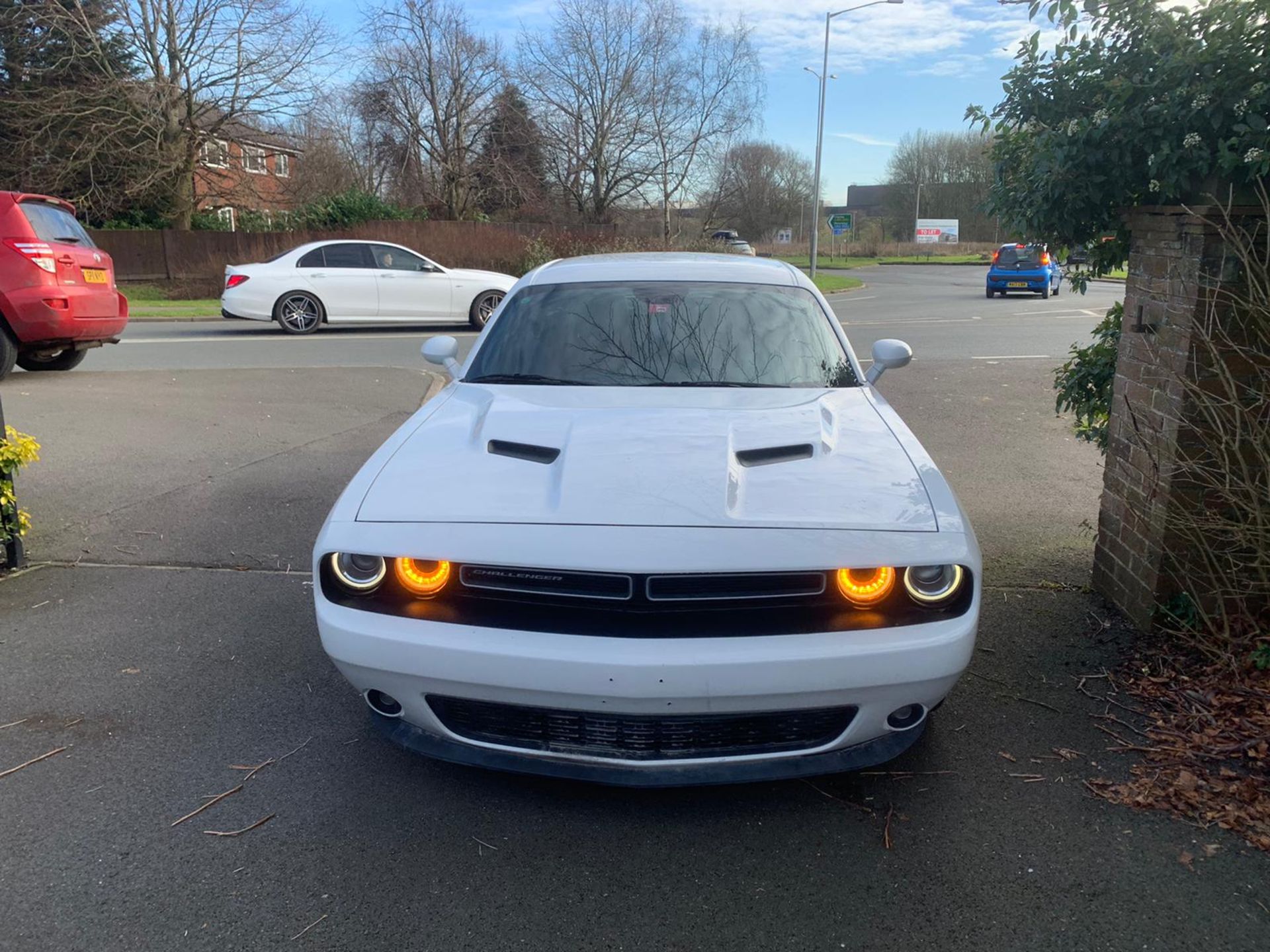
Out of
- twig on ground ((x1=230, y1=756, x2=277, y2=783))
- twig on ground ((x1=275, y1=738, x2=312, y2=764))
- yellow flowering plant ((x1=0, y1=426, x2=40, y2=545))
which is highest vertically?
yellow flowering plant ((x1=0, y1=426, x2=40, y2=545))

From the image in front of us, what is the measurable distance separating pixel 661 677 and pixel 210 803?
1.48 metres

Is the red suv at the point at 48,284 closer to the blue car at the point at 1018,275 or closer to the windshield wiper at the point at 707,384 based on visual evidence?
the windshield wiper at the point at 707,384

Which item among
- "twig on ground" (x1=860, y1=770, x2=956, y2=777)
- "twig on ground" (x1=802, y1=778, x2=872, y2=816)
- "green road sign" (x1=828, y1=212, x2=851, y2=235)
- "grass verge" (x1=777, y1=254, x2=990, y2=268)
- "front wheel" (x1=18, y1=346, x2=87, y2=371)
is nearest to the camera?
"twig on ground" (x1=802, y1=778, x2=872, y2=816)

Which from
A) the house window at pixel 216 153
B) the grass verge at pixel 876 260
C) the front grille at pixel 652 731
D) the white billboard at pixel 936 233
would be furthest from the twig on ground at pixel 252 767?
the white billboard at pixel 936 233

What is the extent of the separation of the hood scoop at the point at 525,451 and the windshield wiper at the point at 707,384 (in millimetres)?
805

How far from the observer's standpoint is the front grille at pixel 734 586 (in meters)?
2.58

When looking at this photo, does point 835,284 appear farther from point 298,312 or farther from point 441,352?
point 441,352

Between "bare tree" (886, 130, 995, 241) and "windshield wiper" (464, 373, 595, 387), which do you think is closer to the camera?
"windshield wiper" (464, 373, 595, 387)

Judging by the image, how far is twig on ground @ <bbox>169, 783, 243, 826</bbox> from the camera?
9.19 ft

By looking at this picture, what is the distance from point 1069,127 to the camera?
3.72 metres

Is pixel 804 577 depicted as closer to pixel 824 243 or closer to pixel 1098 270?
pixel 1098 270

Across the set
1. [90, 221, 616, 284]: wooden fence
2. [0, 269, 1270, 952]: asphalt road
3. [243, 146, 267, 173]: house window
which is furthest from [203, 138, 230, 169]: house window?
[0, 269, 1270, 952]: asphalt road

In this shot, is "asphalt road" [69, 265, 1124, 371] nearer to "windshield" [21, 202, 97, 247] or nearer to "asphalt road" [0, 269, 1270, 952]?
"windshield" [21, 202, 97, 247]

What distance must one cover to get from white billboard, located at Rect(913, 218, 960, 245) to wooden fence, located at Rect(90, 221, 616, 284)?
46.6 meters
